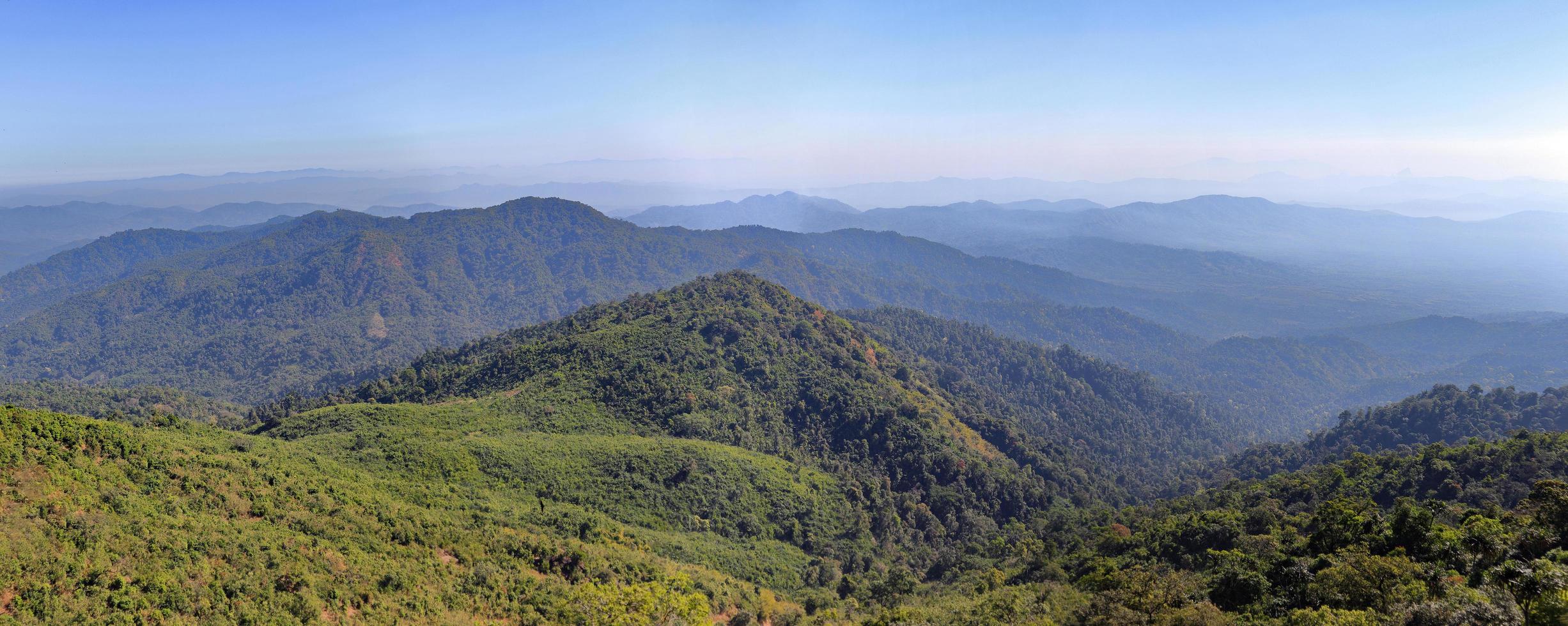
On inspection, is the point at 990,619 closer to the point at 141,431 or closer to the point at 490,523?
the point at 490,523

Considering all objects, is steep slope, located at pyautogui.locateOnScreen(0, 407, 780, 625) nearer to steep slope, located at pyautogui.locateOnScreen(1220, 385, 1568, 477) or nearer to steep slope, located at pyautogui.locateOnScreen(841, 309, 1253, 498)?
steep slope, located at pyautogui.locateOnScreen(1220, 385, 1568, 477)

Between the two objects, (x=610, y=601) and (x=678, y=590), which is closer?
(x=610, y=601)

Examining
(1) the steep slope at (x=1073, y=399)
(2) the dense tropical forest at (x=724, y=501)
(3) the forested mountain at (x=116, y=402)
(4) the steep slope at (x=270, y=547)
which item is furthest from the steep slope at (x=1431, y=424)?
(3) the forested mountain at (x=116, y=402)

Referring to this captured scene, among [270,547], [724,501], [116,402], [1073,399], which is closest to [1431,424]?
[1073,399]

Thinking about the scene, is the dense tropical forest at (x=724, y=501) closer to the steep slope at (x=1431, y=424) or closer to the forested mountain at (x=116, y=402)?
the steep slope at (x=1431, y=424)

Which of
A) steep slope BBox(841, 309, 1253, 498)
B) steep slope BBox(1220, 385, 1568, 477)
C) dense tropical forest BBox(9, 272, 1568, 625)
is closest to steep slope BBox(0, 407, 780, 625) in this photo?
dense tropical forest BBox(9, 272, 1568, 625)

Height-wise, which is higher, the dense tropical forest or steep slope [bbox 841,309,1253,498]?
the dense tropical forest

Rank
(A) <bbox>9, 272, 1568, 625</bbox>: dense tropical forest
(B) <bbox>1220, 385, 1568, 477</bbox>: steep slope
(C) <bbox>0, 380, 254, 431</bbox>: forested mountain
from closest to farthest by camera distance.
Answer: (A) <bbox>9, 272, 1568, 625</bbox>: dense tropical forest, (B) <bbox>1220, 385, 1568, 477</bbox>: steep slope, (C) <bbox>0, 380, 254, 431</bbox>: forested mountain

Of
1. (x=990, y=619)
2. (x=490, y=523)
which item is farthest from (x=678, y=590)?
(x=990, y=619)

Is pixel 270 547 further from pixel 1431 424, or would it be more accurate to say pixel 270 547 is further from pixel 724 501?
pixel 1431 424
